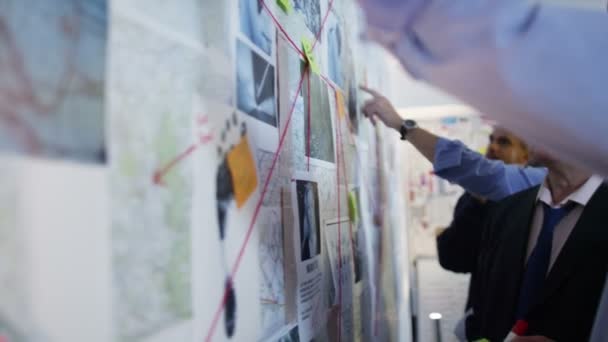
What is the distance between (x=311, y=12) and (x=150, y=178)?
461mm

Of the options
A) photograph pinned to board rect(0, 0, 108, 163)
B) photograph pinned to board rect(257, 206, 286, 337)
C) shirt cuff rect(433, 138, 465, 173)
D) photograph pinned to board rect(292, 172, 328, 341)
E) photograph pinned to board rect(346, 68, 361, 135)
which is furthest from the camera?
shirt cuff rect(433, 138, 465, 173)

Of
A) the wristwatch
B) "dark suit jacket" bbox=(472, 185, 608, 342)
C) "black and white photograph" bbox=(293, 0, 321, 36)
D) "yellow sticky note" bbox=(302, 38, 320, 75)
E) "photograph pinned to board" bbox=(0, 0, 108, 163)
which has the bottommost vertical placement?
"dark suit jacket" bbox=(472, 185, 608, 342)

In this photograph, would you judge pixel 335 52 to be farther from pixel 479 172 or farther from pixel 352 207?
pixel 479 172

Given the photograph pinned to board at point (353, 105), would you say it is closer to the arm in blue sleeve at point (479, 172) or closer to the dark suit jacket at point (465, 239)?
the arm in blue sleeve at point (479, 172)

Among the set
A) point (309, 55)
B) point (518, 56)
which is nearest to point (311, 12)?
point (309, 55)

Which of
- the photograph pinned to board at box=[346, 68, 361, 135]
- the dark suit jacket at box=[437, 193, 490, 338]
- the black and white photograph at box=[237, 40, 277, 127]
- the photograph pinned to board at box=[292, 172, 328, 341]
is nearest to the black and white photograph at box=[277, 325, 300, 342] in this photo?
the photograph pinned to board at box=[292, 172, 328, 341]

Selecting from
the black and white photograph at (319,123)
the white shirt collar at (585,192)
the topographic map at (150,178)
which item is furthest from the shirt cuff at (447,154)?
the topographic map at (150,178)

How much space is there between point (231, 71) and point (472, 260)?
3.76 ft

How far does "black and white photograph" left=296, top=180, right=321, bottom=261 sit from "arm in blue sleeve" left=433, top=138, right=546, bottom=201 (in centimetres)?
56

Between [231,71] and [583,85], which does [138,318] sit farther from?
[583,85]

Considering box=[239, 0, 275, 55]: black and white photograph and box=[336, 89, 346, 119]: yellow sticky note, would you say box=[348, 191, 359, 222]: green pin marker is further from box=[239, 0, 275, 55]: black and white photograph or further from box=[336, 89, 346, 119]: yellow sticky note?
box=[239, 0, 275, 55]: black and white photograph

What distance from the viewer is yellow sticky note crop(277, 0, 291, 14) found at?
0.55 meters

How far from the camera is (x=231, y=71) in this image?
1.34 ft

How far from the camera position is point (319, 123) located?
0.70m
